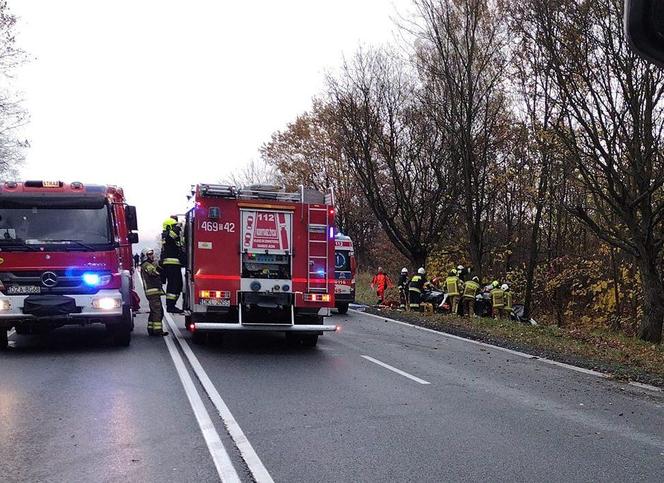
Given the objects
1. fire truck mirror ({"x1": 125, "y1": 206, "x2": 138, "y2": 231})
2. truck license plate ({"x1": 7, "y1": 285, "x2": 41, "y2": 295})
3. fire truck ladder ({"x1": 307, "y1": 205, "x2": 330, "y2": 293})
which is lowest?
truck license plate ({"x1": 7, "y1": 285, "x2": 41, "y2": 295})

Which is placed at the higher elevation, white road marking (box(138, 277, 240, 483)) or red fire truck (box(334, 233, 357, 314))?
red fire truck (box(334, 233, 357, 314))

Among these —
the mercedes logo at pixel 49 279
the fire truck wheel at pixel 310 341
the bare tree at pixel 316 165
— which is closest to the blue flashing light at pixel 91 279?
the mercedes logo at pixel 49 279

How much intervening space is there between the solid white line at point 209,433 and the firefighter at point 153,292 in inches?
148


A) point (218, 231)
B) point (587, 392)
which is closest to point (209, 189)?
point (218, 231)

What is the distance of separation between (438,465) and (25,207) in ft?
27.6

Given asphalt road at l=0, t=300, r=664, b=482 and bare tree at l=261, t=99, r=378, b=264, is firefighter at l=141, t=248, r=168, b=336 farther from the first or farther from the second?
bare tree at l=261, t=99, r=378, b=264

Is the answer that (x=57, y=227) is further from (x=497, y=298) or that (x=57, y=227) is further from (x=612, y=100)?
(x=497, y=298)

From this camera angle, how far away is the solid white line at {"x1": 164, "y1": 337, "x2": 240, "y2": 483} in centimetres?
498

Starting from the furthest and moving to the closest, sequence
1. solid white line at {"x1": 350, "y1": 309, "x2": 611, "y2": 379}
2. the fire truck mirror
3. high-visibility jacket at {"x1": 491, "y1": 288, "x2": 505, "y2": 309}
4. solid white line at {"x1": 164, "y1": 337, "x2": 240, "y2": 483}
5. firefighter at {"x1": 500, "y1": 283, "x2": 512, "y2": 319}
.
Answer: firefighter at {"x1": 500, "y1": 283, "x2": 512, "y2": 319}
high-visibility jacket at {"x1": 491, "y1": 288, "x2": 505, "y2": 309}
the fire truck mirror
solid white line at {"x1": 350, "y1": 309, "x2": 611, "y2": 379}
solid white line at {"x1": 164, "y1": 337, "x2": 240, "y2": 483}

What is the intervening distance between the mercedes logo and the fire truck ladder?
425 centimetres

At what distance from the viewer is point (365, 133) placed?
26234mm

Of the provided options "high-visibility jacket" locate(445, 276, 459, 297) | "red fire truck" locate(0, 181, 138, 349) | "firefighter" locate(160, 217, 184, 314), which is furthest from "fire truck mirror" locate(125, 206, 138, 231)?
"high-visibility jacket" locate(445, 276, 459, 297)

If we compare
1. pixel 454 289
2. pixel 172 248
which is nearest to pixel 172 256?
pixel 172 248

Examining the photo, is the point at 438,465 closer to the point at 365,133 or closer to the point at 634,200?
the point at 634,200
